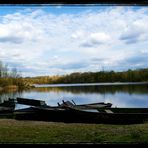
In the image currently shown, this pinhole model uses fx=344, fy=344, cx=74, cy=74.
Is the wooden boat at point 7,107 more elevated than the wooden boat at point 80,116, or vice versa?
the wooden boat at point 7,107

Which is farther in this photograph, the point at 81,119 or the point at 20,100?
the point at 20,100

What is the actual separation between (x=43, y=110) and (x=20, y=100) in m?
2.33

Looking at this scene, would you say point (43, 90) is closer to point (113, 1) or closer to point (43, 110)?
point (43, 110)

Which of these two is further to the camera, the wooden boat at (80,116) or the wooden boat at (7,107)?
the wooden boat at (7,107)

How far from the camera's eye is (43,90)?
24.5 m

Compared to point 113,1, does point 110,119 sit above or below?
below

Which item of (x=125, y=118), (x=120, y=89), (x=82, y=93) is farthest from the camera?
(x=120, y=89)

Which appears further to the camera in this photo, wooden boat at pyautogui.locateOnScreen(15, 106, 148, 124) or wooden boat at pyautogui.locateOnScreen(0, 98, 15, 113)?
wooden boat at pyautogui.locateOnScreen(0, 98, 15, 113)

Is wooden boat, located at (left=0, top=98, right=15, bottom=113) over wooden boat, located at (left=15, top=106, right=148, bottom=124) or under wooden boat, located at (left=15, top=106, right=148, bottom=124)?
over

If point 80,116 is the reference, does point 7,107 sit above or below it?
above

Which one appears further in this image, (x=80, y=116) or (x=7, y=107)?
(x=7, y=107)

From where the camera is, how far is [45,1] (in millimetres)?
2926
